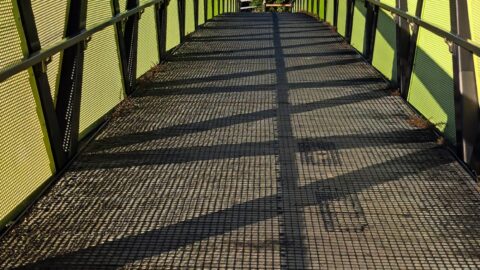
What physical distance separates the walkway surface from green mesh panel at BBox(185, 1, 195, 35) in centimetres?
438

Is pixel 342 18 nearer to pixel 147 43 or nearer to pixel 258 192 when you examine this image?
pixel 147 43

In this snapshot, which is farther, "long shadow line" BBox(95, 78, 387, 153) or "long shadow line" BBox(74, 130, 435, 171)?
"long shadow line" BBox(95, 78, 387, 153)

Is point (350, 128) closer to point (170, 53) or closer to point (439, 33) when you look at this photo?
point (439, 33)

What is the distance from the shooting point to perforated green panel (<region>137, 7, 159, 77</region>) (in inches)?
258

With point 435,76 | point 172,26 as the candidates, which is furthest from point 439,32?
point 172,26

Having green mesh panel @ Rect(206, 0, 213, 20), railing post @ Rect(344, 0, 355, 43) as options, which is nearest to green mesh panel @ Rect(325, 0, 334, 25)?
railing post @ Rect(344, 0, 355, 43)

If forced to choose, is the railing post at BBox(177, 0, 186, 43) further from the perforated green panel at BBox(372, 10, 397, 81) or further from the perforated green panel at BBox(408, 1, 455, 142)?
the perforated green panel at BBox(408, 1, 455, 142)

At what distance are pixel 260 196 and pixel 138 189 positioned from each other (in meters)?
0.91

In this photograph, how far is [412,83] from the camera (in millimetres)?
5535

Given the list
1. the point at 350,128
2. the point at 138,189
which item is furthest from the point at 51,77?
the point at 350,128

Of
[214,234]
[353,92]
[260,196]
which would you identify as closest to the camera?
[214,234]

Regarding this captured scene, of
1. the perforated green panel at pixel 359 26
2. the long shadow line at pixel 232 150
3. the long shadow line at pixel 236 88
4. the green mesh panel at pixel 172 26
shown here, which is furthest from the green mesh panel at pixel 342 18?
the long shadow line at pixel 232 150

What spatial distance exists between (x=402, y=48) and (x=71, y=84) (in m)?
3.56

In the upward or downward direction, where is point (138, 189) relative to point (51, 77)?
downward
